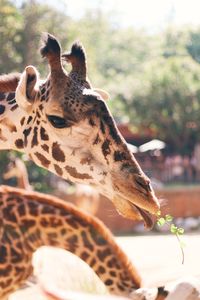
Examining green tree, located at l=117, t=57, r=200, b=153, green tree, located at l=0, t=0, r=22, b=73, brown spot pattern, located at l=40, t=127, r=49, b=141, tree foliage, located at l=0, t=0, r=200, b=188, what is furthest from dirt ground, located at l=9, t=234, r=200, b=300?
green tree, located at l=117, t=57, r=200, b=153

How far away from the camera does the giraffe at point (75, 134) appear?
2.53 m

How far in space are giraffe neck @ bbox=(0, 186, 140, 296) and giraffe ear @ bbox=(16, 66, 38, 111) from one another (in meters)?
0.82

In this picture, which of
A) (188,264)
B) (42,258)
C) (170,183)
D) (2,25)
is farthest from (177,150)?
(42,258)

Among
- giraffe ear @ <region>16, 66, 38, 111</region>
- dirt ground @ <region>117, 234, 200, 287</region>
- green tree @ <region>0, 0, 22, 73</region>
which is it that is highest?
green tree @ <region>0, 0, 22, 73</region>

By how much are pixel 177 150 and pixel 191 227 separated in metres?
10.8

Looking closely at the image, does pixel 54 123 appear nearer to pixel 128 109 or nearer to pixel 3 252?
pixel 3 252

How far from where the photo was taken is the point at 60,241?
136 inches

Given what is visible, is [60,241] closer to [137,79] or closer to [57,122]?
[57,122]

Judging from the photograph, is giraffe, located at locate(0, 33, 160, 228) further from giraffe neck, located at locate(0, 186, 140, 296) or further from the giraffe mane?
giraffe neck, located at locate(0, 186, 140, 296)

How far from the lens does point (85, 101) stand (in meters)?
2.69

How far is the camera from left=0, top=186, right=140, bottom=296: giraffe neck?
3.37 m

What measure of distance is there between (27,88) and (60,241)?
100cm

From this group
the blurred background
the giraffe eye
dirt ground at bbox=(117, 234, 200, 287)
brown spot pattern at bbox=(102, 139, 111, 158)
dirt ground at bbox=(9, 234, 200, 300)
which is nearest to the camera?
brown spot pattern at bbox=(102, 139, 111, 158)

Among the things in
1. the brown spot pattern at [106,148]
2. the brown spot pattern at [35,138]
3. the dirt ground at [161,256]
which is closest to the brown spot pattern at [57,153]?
the brown spot pattern at [35,138]
